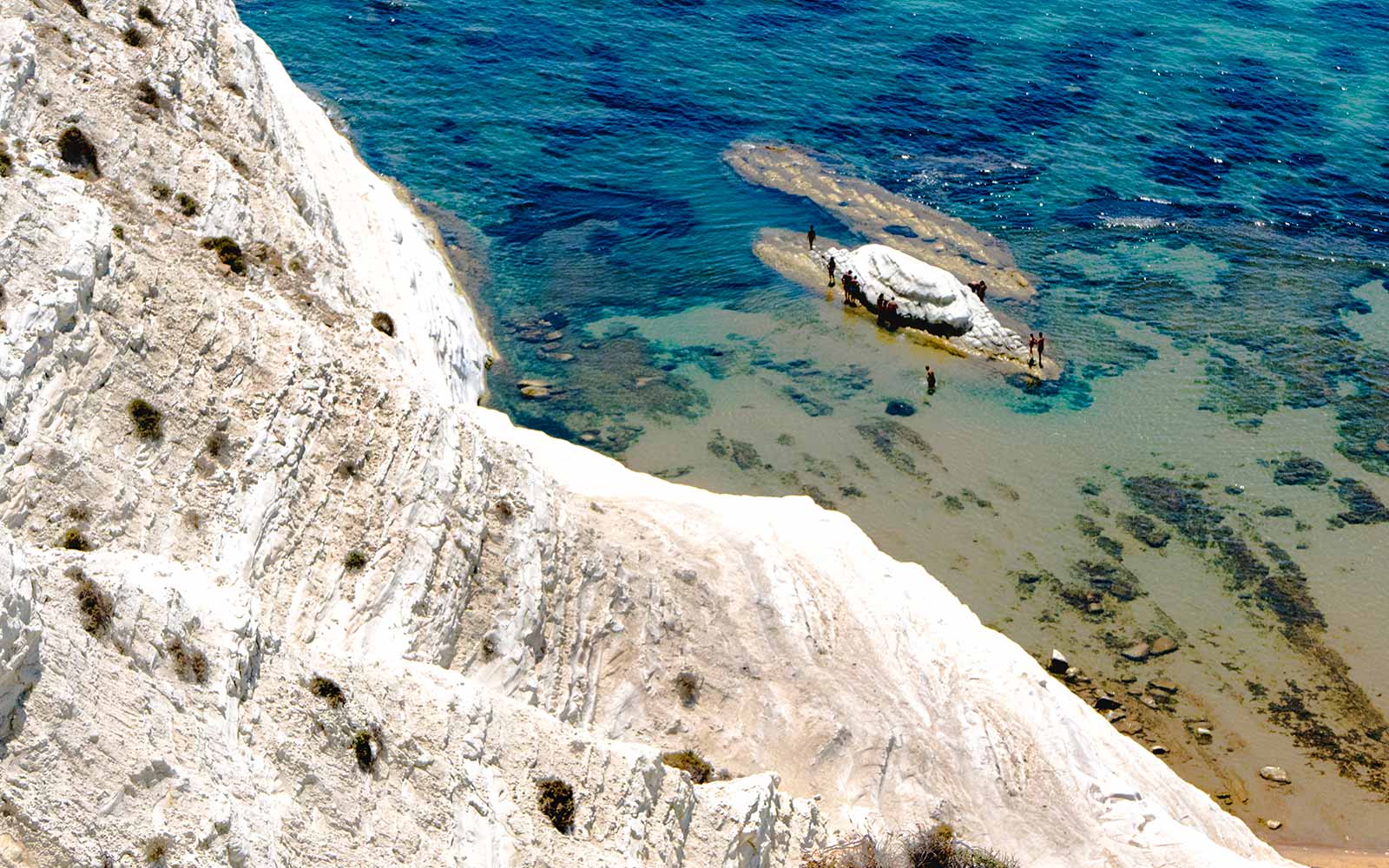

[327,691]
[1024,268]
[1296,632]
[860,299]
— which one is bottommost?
[1296,632]

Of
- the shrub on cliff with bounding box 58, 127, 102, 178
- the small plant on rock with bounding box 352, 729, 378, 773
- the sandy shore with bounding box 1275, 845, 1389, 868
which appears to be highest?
the shrub on cliff with bounding box 58, 127, 102, 178

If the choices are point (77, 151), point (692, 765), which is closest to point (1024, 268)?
point (692, 765)

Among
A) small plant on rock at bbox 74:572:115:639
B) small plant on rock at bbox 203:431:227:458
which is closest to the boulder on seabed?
small plant on rock at bbox 203:431:227:458

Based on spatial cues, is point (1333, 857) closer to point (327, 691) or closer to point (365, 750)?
point (365, 750)

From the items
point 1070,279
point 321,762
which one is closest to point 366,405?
point 321,762

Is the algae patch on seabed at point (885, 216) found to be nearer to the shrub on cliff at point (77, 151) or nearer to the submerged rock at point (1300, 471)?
the submerged rock at point (1300, 471)

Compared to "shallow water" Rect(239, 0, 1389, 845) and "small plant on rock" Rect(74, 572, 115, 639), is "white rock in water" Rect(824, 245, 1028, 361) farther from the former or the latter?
"small plant on rock" Rect(74, 572, 115, 639)

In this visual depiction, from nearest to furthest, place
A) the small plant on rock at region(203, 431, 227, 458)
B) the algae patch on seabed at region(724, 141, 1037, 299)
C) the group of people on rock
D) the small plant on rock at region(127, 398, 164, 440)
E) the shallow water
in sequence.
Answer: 1. the small plant on rock at region(127, 398, 164, 440)
2. the small plant on rock at region(203, 431, 227, 458)
3. the shallow water
4. the group of people on rock
5. the algae patch on seabed at region(724, 141, 1037, 299)
